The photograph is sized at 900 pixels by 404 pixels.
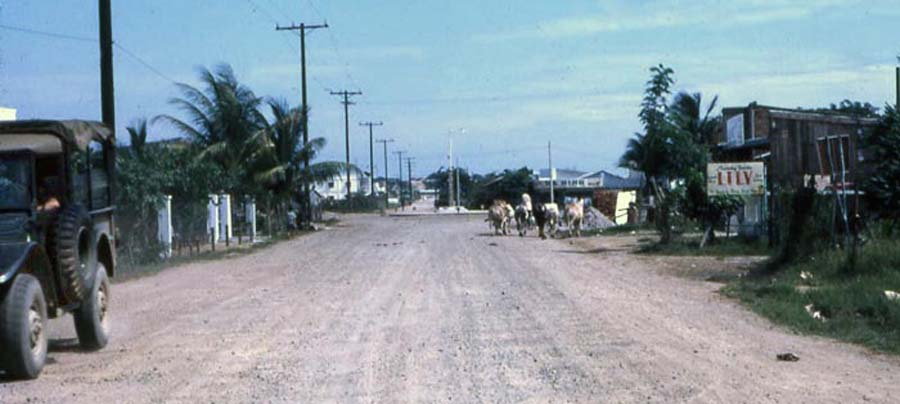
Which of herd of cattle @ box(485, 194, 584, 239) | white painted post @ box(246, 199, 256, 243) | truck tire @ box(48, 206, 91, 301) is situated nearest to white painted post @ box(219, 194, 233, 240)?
white painted post @ box(246, 199, 256, 243)

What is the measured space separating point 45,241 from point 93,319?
1285mm

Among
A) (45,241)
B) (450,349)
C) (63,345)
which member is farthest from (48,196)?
(450,349)

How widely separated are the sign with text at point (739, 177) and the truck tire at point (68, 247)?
21127 mm

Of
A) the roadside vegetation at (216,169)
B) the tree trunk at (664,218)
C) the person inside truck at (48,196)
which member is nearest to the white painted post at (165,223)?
the roadside vegetation at (216,169)

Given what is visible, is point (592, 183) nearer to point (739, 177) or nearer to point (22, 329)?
point (739, 177)

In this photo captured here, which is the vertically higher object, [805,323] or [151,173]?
[151,173]

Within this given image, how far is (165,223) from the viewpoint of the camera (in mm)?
31641

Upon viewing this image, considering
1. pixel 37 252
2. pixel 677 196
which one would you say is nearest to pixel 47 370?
pixel 37 252

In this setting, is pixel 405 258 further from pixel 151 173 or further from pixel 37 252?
pixel 37 252

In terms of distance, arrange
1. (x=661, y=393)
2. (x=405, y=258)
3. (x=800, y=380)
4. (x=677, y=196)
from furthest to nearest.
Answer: (x=677, y=196), (x=405, y=258), (x=800, y=380), (x=661, y=393)

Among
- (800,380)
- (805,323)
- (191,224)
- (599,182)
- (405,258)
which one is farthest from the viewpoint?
(599,182)

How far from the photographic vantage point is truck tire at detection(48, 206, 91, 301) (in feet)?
35.3

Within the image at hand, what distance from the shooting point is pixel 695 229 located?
3862 cm

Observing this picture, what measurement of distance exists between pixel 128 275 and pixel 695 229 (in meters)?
20.9
